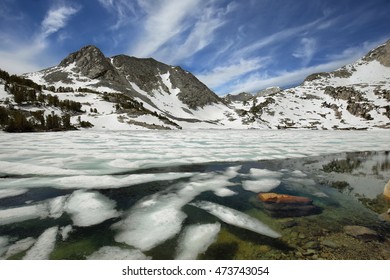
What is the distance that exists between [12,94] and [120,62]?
65.8m

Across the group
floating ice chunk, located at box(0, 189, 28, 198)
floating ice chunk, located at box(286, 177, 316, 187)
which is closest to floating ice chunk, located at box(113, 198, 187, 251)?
floating ice chunk, located at box(0, 189, 28, 198)

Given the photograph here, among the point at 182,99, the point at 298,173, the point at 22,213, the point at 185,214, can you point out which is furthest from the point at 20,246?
the point at 182,99

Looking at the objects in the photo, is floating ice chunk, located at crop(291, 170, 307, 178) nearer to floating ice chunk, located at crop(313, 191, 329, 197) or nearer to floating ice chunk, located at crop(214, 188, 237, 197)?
floating ice chunk, located at crop(313, 191, 329, 197)

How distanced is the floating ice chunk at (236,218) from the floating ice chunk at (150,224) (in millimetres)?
519

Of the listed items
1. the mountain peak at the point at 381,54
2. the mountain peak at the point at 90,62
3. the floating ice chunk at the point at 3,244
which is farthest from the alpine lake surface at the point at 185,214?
the mountain peak at the point at 381,54

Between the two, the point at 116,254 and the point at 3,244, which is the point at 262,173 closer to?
the point at 116,254

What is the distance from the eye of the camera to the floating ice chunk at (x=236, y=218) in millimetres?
3463

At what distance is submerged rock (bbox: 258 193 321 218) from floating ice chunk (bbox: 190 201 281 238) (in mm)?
486

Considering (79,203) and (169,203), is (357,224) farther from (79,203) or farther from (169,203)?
(79,203)

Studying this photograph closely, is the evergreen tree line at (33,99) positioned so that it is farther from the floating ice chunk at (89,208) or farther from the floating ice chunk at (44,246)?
the floating ice chunk at (44,246)

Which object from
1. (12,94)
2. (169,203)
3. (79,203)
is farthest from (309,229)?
(12,94)

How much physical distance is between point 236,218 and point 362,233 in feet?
5.65

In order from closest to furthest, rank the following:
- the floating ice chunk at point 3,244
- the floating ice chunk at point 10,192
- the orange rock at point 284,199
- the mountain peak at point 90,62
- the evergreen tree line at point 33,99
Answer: the floating ice chunk at point 3,244 → the orange rock at point 284,199 → the floating ice chunk at point 10,192 → the evergreen tree line at point 33,99 → the mountain peak at point 90,62

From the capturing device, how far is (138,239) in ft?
10.4
